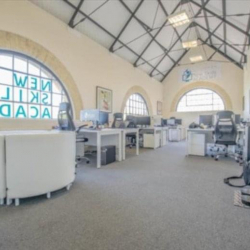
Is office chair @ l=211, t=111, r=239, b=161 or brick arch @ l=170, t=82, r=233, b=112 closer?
office chair @ l=211, t=111, r=239, b=161

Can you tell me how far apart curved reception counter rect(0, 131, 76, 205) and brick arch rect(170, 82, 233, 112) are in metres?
10.5

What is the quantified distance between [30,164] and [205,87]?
436 inches

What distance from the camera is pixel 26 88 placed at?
4762mm

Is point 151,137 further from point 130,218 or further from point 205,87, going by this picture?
point 205,87

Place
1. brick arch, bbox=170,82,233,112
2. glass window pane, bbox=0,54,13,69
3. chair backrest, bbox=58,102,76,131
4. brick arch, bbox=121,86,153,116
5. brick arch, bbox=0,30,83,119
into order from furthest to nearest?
brick arch, bbox=170,82,233,112 < brick arch, bbox=121,86,153,116 < glass window pane, bbox=0,54,13,69 < brick arch, bbox=0,30,83,119 < chair backrest, bbox=58,102,76,131

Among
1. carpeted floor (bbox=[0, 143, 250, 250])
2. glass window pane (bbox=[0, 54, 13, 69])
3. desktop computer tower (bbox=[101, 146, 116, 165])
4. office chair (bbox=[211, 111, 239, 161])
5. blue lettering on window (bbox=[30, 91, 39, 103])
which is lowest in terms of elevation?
carpeted floor (bbox=[0, 143, 250, 250])

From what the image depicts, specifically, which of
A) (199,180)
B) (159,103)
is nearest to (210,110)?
(159,103)

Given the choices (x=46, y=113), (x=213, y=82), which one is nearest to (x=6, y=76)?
(x=46, y=113)

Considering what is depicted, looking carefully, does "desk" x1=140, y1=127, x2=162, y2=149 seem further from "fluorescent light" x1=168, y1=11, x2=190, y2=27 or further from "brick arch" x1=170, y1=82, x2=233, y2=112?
"brick arch" x1=170, y1=82, x2=233, y2=112

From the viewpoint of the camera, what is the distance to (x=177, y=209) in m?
2.08

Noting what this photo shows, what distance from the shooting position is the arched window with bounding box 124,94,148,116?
9.11 metres

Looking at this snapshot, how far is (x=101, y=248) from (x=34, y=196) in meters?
1.29

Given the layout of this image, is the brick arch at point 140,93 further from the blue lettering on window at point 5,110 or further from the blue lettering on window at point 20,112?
the blue lettering on window at point 5,110

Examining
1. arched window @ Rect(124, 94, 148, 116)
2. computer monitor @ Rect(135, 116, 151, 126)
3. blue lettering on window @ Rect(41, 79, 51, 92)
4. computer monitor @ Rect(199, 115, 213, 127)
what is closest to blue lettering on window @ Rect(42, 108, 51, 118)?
blue lettering on window @ Rect(41, 79, 51, 92)
